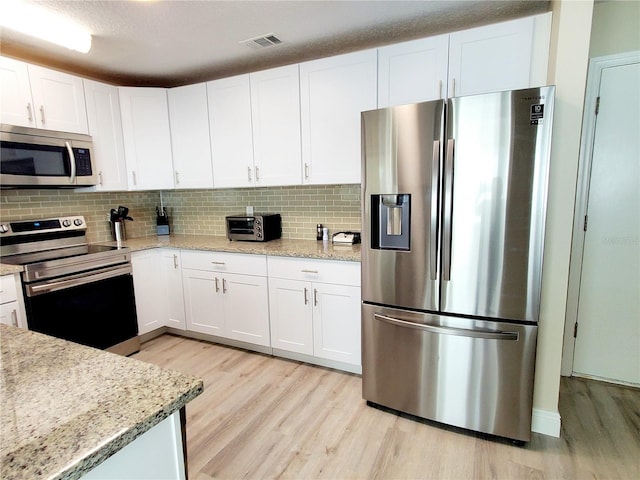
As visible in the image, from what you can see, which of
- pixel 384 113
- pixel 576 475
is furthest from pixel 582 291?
pixel 384 113

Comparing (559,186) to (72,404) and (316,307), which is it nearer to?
(316,307)

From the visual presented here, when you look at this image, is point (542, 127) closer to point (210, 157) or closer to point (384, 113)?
point (384, 113)

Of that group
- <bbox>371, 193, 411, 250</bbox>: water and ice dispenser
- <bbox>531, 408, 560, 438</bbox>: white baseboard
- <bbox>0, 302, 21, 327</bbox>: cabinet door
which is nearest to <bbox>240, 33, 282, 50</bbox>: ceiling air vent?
<bbox>371, 193, 411, 250</bbox>: water and ice dispenser

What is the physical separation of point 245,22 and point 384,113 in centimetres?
115

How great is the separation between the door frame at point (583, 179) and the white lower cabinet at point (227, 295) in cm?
223

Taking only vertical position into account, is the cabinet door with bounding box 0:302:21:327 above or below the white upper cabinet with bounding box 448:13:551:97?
below

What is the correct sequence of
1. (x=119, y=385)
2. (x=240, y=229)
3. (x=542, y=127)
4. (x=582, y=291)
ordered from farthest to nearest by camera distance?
(x=240, y=229) < (x=582, y=291) < (x=542, y=127) < (x=119, y=385)

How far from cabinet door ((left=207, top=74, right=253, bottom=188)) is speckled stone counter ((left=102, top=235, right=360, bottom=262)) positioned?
55 centimetres

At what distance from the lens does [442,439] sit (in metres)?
1.91

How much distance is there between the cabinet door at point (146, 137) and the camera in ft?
10.3

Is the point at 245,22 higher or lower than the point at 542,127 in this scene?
higher

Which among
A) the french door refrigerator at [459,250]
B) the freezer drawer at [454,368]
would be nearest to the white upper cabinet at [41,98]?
the french door refrigerator at [459,250]

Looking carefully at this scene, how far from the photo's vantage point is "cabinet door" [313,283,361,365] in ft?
8.06

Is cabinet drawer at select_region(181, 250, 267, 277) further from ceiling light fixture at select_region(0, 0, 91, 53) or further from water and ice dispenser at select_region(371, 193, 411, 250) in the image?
ceiling light fixture at select_region(0, 0, 91, 53)
